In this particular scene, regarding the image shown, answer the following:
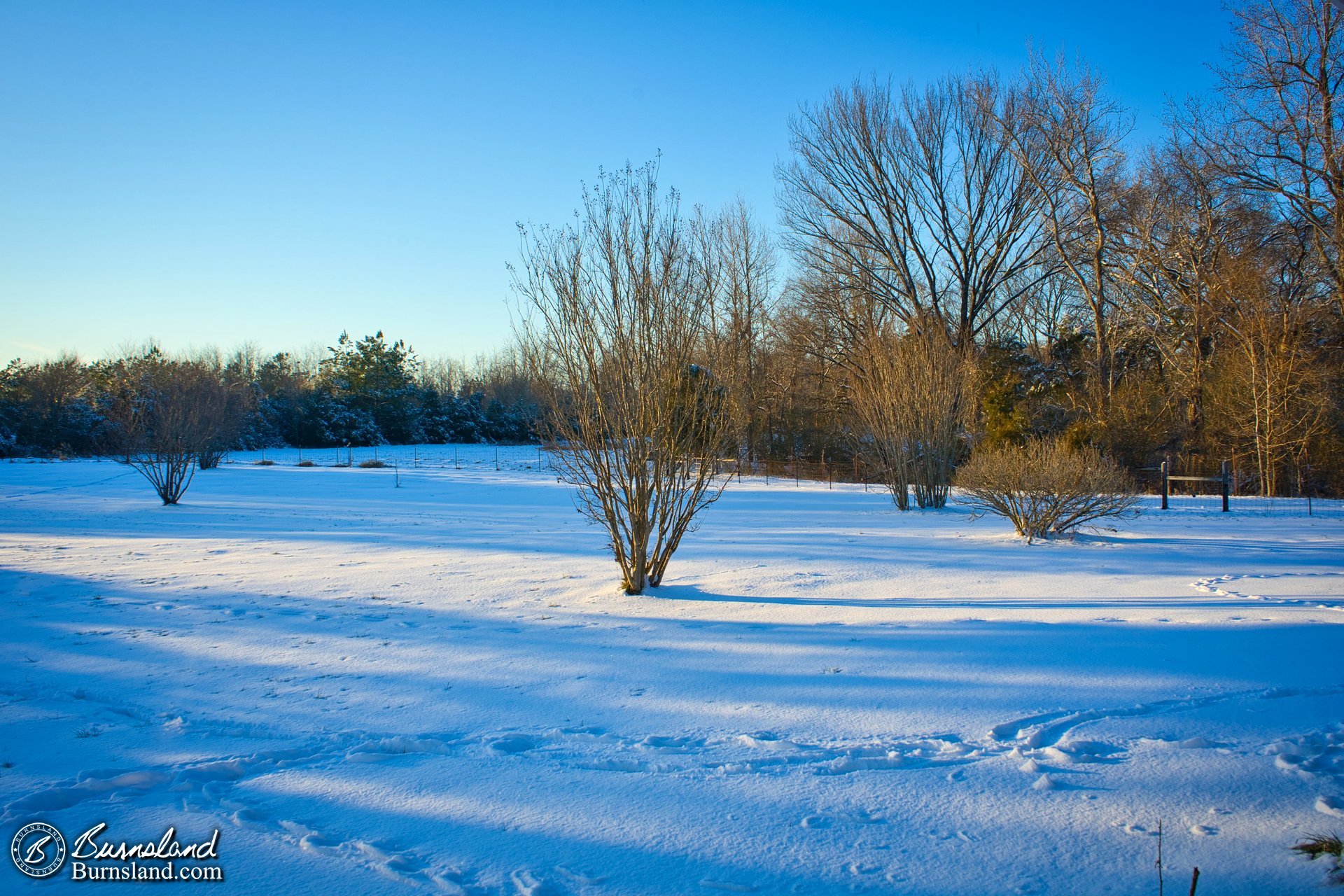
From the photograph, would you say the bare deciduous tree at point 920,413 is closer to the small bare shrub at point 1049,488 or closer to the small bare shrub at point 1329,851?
the small bare shrub at point 1049,488

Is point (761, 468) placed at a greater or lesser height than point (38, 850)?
greater

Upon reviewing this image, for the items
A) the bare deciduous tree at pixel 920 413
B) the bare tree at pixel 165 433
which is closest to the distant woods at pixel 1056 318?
the bare deciduous tree at pixel 920 413

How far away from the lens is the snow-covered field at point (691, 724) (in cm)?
266

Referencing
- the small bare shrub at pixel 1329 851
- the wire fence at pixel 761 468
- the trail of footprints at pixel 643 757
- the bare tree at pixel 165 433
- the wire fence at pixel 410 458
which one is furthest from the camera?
the wire fence at pixel 410 458

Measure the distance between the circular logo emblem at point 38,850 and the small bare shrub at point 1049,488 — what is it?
11.6 m

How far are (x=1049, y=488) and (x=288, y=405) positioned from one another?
5329 cm

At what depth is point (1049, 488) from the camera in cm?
1123

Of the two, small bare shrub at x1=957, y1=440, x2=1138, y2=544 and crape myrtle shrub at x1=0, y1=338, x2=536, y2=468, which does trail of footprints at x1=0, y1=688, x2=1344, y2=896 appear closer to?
small bare shrub at x1=957, y1=440, x2=1138, y2=544

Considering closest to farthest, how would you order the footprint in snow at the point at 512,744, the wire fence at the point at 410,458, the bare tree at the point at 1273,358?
1. the footprint in snow at the point at 512,744
2. the bare tree at the point at 1273,358
3. the wire fence at the point at 410,458

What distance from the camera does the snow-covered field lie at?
2.66m

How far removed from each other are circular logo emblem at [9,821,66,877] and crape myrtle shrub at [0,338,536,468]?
108 feet

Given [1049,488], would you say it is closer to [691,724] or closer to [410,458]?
[691,724]

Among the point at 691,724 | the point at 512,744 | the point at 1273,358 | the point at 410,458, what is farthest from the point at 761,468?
the point at 512,744

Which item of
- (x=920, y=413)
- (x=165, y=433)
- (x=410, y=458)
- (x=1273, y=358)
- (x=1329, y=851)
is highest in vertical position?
(x=1273, y=358)
